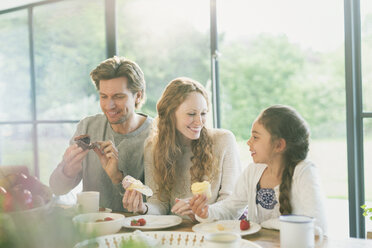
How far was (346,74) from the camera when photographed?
3074 mm

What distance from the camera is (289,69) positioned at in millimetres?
3867

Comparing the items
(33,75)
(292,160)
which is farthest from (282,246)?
(33,75)

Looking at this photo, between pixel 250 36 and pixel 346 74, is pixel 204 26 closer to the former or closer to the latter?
pixel 250 36

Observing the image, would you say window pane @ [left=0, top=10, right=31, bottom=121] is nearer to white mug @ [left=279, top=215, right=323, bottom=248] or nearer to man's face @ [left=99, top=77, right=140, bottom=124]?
man's face @ [left=99, top=77, right=140, bottom=124]

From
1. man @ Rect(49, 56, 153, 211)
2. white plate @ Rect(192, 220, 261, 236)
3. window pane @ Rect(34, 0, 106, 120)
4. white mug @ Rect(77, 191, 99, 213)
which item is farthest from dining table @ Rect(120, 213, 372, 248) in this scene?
window pane @ Rect(34, 0, 106, 120)

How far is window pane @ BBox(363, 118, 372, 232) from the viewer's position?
309 centimetres

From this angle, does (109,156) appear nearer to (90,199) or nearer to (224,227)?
(90,199)

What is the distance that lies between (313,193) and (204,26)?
98.6 inches

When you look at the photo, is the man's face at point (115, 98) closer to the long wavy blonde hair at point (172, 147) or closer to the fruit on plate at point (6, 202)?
the long wavy blonde hair at point (172, 147)

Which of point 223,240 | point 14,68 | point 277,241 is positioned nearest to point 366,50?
point 277,241

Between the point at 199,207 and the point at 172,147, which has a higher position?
the point at 172,147

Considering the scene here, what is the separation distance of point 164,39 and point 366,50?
2.02m

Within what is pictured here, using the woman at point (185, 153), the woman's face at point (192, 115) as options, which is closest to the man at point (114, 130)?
the woman at point (185, 153)

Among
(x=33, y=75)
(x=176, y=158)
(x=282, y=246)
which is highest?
(x=33, y=75)
